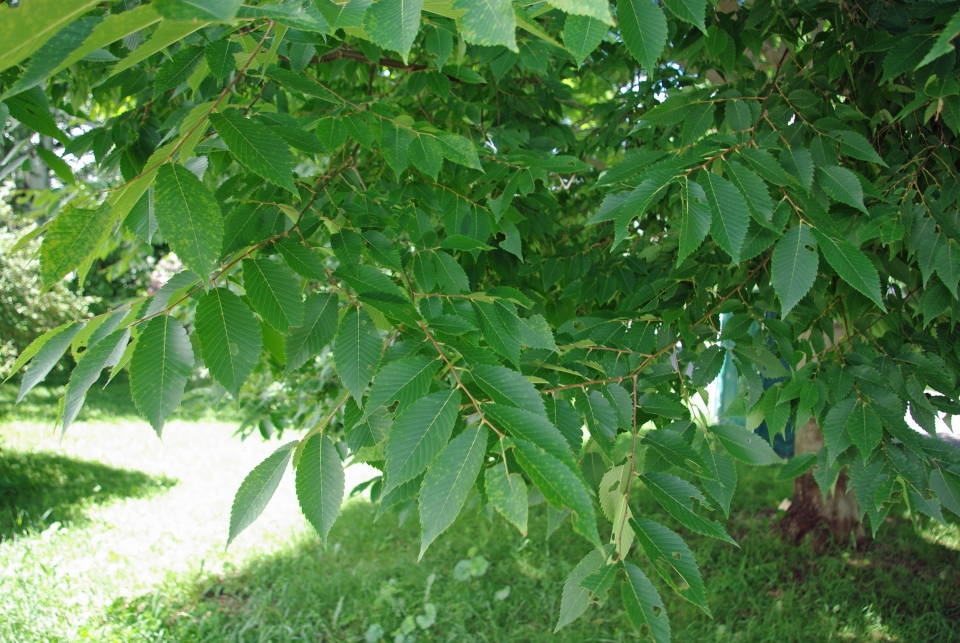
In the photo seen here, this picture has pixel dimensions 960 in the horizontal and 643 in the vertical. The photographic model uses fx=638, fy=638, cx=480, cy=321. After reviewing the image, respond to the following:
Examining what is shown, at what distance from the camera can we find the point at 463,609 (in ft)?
10.8

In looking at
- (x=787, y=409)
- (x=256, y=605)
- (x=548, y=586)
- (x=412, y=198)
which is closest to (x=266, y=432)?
(x=256, y=605)

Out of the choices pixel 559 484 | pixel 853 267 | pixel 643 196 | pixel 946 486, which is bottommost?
pixel 946 486

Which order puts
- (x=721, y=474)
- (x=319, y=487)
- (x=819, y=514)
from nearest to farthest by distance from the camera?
1. (x=319, y=487)
2. (x=721, y=474)
3. (x=819, y=514)

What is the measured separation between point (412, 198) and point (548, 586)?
2578 millimetres

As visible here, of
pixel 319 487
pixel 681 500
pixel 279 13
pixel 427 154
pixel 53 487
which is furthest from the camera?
pixel 53 487

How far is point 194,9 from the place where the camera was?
0.54 meters

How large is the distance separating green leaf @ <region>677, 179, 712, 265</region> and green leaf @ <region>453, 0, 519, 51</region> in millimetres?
492

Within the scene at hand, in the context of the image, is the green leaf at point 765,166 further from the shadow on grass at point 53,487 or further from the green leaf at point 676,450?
the shadow on grass at point 53,487

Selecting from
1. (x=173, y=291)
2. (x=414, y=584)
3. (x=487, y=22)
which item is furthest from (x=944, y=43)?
(x=414, y=584)

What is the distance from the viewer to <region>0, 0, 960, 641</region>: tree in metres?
0.80

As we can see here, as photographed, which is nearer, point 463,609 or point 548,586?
point 463,609

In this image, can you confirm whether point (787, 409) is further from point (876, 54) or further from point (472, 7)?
point (472, 7)

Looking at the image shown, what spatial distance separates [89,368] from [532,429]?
60 centimetres

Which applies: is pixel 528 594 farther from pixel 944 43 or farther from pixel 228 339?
pixel 944 43
